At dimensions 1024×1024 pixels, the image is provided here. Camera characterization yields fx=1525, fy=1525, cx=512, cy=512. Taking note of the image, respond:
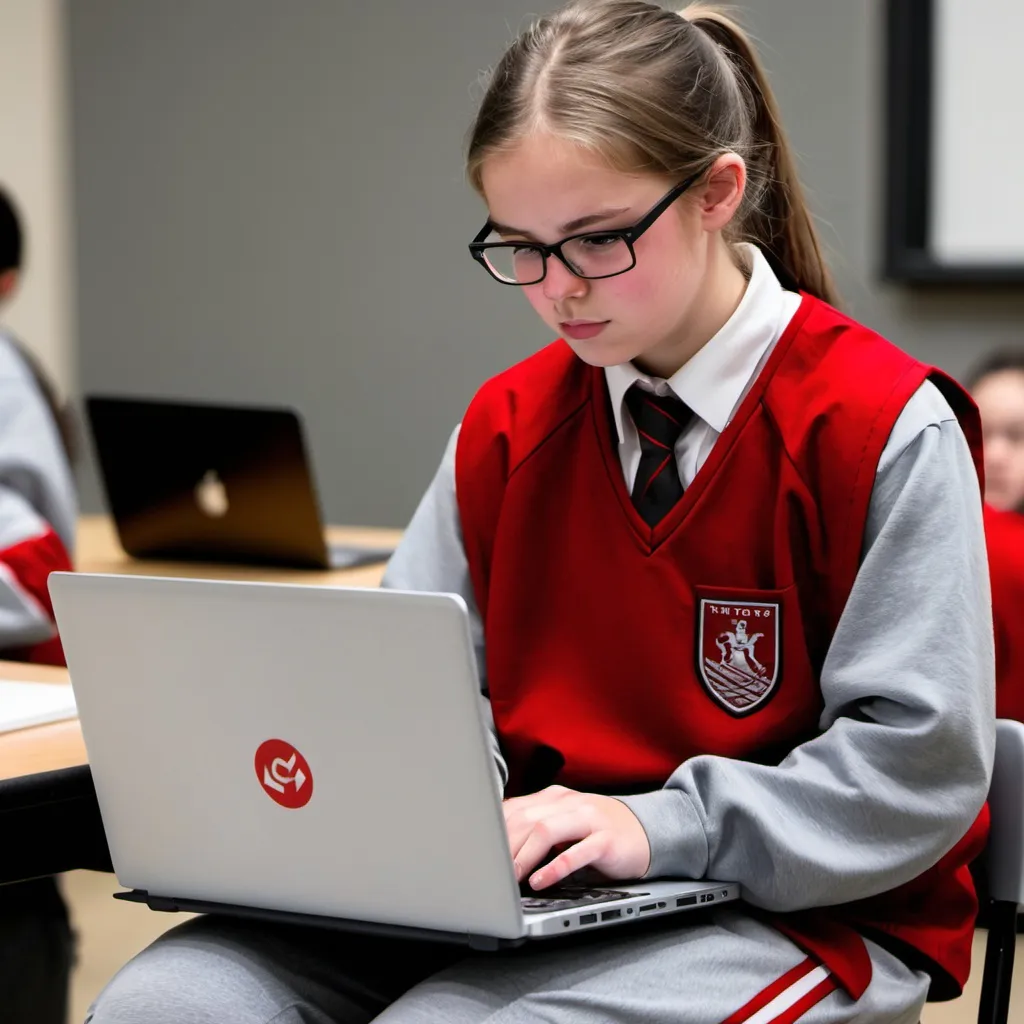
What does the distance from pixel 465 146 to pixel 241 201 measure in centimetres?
225

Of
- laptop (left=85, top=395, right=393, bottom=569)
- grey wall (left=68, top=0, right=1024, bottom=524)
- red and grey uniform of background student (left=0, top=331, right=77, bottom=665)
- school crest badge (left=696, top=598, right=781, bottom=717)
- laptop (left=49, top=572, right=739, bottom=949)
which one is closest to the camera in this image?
laptop (left=49, top=572, right=739, bottom=949)

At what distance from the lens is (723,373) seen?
3.66 ft

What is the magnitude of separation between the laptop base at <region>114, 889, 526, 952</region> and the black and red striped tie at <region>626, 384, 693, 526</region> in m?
0.36

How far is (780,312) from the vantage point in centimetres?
114

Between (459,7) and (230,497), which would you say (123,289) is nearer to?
(459,7)

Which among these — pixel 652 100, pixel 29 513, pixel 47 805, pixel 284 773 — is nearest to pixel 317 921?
pixel 284 773

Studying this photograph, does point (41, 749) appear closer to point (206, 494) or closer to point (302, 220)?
point (206, 494)

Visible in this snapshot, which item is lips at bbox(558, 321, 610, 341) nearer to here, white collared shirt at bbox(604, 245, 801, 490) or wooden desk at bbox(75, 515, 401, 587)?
white collared shirt at bbox(604, 245, 801, 490)

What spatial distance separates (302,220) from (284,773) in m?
2.46

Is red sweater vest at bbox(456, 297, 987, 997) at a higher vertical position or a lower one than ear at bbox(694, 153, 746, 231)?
lower

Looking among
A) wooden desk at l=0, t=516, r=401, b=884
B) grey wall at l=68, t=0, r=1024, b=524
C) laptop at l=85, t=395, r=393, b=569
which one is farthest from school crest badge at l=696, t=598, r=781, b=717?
grey wall at l=68, t=0, r=1024, b=524

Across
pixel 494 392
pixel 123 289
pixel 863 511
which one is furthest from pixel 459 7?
pixel 863 511

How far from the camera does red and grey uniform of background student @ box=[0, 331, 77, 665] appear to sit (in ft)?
5.28

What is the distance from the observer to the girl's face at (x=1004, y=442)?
1994 millimetres
